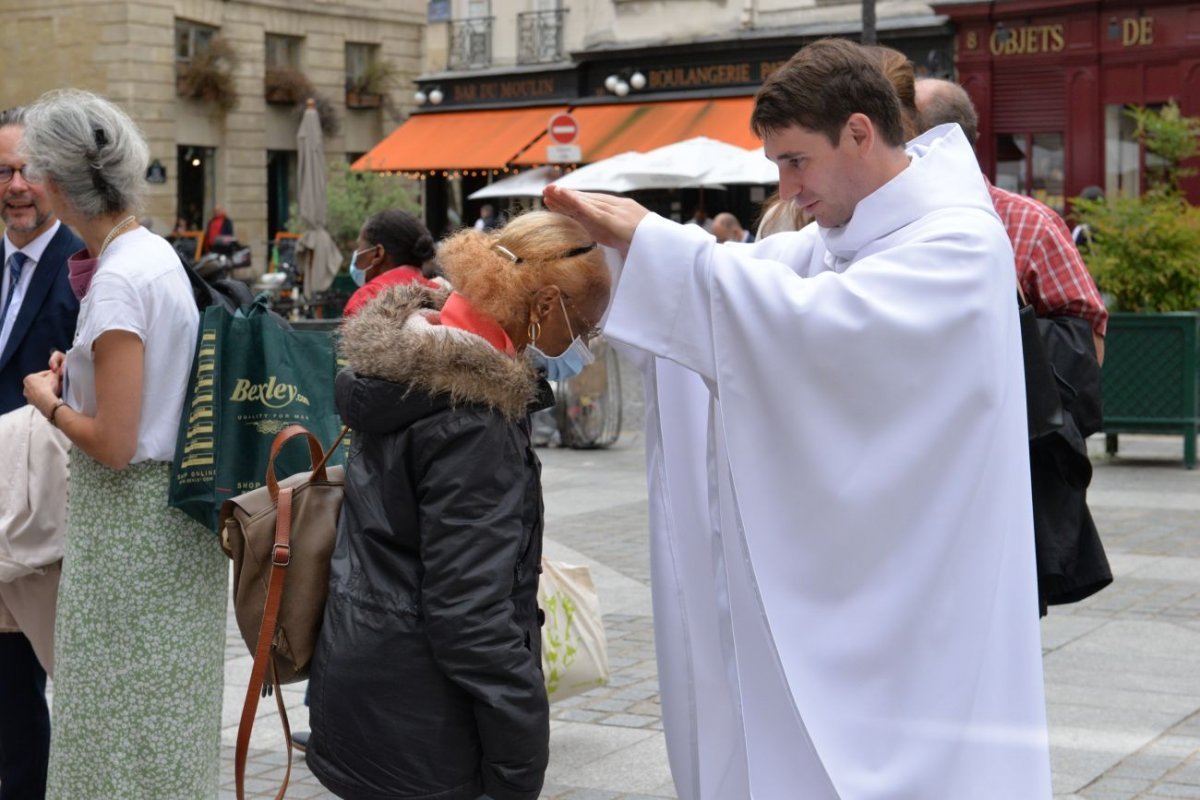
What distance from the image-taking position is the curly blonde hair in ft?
9.62

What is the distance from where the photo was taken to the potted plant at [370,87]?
1558 inches

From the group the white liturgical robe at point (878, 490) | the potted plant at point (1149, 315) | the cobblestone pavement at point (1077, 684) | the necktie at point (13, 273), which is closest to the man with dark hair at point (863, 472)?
the white liturgical robe at point (878, 490)

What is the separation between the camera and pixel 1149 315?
1225cm

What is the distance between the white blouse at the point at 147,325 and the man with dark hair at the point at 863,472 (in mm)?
1343

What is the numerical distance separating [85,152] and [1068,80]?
21083 mm

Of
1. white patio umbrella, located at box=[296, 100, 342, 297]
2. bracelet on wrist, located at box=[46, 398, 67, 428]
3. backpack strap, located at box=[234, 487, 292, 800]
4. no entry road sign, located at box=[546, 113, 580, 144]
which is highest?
no entry road sign, located at box=[546, 113, 580, 144]

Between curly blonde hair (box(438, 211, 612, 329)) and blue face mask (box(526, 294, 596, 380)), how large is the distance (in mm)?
57

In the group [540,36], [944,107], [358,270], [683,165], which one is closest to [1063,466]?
[944,107]

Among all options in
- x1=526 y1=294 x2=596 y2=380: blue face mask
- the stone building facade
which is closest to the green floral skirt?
x1=526 y1=294 x2=596 y2=380: blue face mask

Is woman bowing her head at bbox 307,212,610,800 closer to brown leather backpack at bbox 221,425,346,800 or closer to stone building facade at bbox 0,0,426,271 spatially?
brown leather backpack at bbox 221,425,346,800

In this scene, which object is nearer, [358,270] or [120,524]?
[120,524]

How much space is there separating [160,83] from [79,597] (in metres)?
33.2

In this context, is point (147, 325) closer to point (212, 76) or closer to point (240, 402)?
point (240, 402)

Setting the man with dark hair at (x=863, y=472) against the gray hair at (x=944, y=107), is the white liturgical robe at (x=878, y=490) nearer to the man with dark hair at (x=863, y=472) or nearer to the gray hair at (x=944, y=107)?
the man with dark hair at (x=863, y=472)
